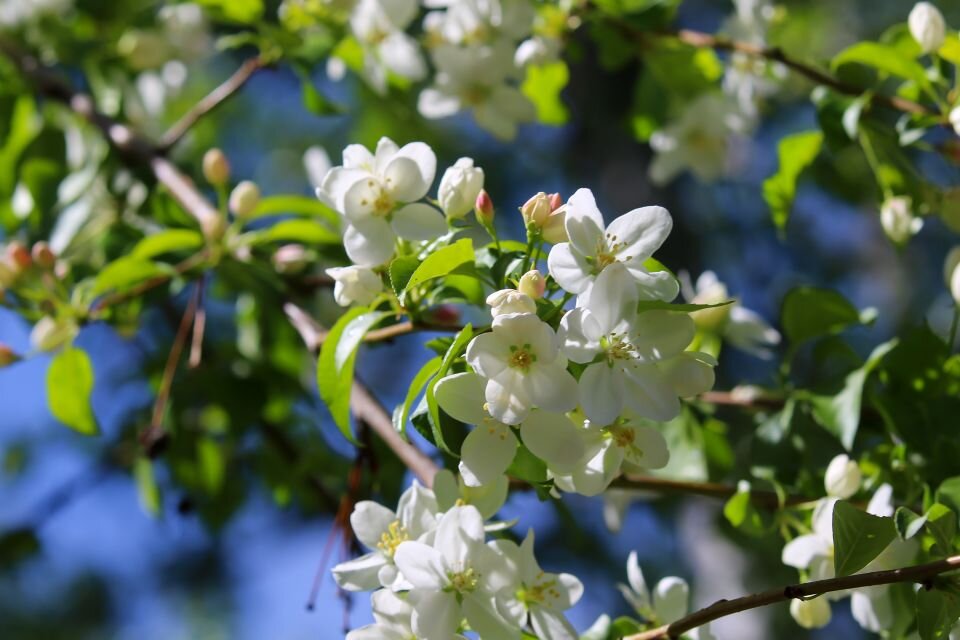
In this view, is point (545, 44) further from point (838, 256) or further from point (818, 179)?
point (838, 256)

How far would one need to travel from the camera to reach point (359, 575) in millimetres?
950

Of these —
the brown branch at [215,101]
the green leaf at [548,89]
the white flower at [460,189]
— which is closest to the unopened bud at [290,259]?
the brown branch at [215,101]

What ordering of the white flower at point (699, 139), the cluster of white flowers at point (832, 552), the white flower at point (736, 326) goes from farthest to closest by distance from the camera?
the white flower at point (699, 139) < the white flower at point (736, 326) < the cluster of white flowers at point (832, 552)

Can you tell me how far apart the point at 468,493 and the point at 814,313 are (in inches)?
23.0

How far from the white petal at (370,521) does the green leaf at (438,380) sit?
14 centimetres

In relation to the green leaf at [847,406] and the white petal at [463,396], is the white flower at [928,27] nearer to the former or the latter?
the green leaf at [847,406]

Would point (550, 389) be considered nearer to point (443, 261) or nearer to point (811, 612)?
point (443, 261)

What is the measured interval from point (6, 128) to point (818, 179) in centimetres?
193

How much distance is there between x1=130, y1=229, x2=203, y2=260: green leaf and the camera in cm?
144

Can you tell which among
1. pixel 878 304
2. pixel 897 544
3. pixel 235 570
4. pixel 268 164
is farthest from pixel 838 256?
pixel 897 544

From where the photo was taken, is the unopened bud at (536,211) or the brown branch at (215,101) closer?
the unopened bud at (536,211)

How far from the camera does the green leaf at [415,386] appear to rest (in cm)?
89

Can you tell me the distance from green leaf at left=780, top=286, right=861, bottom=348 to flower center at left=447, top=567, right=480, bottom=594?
63cm

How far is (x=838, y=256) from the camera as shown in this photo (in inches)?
162
